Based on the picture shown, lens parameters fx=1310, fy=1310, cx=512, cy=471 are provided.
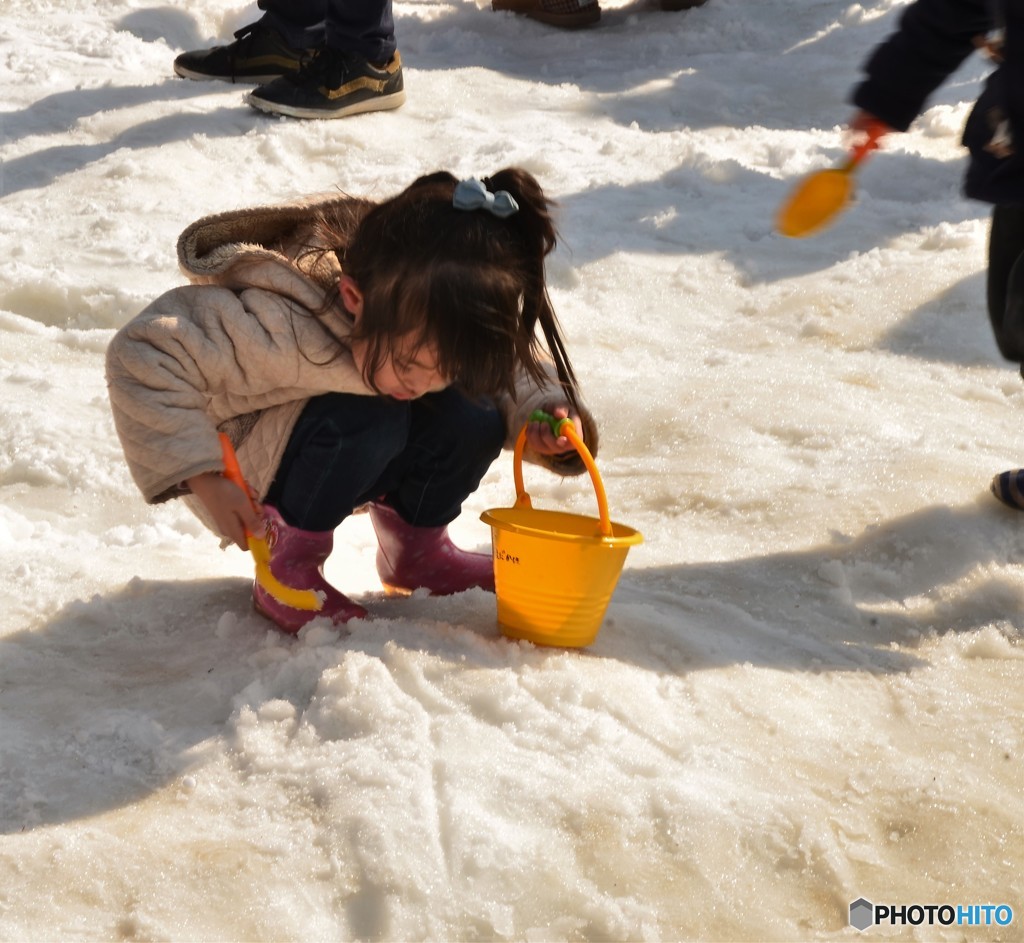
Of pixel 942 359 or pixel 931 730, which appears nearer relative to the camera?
pixel 931 730

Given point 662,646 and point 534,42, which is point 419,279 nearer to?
point 662,646

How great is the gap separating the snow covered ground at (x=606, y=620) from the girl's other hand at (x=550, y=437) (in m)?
0.28

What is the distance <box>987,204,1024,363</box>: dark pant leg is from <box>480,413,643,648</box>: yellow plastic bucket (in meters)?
0.78

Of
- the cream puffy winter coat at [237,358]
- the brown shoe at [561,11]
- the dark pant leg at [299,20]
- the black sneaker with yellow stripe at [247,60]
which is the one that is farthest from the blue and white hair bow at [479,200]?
the brown shoe at [561,11]

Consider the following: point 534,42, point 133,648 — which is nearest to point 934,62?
point 133,648

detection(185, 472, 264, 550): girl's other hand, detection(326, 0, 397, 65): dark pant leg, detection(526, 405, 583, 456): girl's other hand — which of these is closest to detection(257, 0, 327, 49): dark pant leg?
detection(326, 0, 397, 65): dark pant leg

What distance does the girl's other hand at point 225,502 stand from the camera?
6.05 ft

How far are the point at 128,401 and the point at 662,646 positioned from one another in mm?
863

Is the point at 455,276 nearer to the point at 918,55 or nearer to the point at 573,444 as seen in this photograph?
the point at 573,444

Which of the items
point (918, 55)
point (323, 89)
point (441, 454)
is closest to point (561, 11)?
point (323, 89)

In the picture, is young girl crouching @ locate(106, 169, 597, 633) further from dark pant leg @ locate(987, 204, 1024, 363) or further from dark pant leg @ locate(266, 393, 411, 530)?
dark pant leg @ locate(987, 204, 1024, 363)

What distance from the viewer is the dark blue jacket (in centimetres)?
199

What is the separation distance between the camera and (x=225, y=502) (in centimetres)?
184

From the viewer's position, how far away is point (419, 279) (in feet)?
5.82
